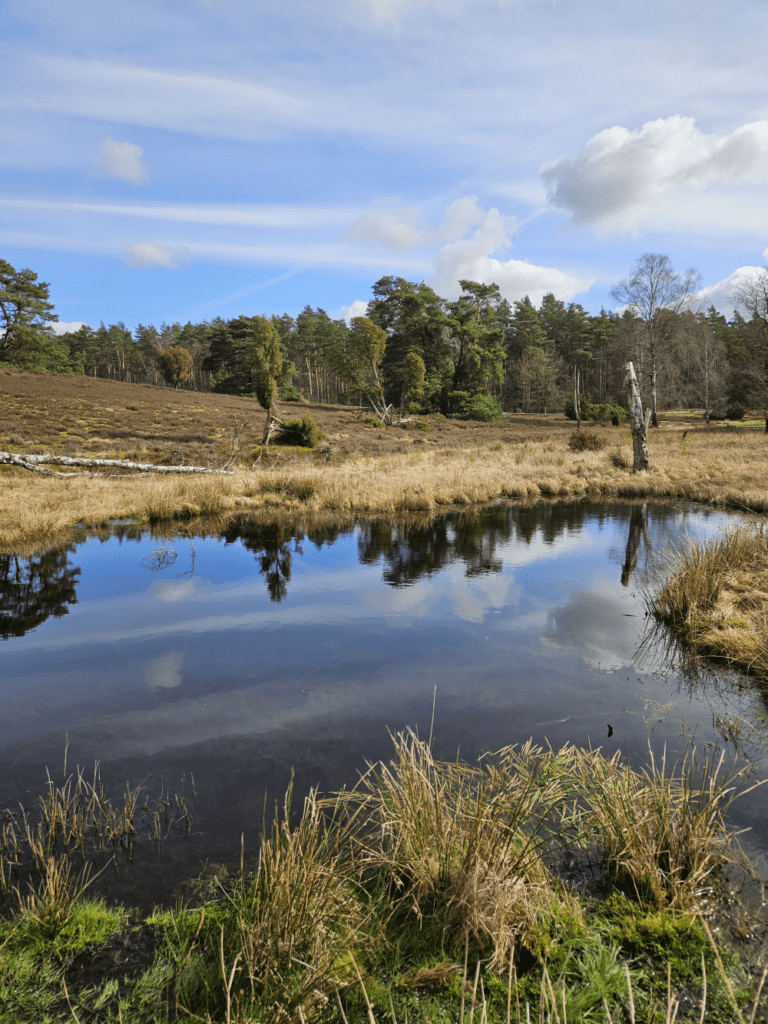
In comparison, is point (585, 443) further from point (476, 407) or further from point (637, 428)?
point (476, 407)

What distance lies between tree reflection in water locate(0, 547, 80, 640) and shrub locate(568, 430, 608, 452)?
2168 cm

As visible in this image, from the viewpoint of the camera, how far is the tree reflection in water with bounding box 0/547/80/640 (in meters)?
8.17

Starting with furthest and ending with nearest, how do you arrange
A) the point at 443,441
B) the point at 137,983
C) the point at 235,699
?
1. the point at 443,441
2. the point at 235,699
3. the point at 137,983

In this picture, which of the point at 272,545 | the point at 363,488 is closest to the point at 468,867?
the point at 272,545

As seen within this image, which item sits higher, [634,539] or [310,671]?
[634,539]

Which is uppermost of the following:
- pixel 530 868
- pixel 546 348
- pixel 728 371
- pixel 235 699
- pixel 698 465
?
pixel 546 348

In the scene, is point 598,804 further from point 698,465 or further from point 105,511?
point 698,465

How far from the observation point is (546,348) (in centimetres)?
6719

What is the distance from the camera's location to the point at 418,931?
2.79 m

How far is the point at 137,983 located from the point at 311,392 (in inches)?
3218

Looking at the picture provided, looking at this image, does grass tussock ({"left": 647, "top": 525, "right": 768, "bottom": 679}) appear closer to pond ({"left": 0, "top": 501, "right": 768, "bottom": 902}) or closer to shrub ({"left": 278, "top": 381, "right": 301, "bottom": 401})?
pond ({"left": 0, "top": 501, "right": 768, "bottom": 902})

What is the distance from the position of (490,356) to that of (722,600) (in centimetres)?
4840

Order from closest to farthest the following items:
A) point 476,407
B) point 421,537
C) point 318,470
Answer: point 421,537
point 318,470
point 476,407

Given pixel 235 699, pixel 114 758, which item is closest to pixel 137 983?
pixel 114 758
